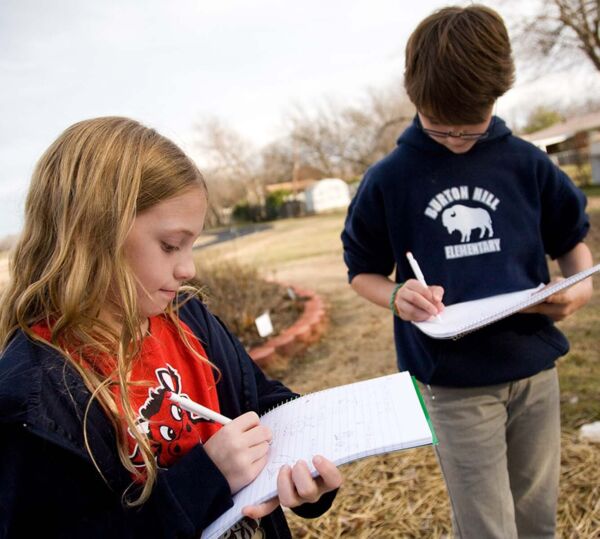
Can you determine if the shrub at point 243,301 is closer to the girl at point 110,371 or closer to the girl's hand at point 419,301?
the girl's hand at point 419,301

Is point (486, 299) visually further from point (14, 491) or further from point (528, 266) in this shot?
point (14, 491)

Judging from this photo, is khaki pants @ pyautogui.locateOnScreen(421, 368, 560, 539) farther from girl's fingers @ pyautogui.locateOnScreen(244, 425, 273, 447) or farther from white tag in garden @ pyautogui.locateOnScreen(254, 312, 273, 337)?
white tag in garden @ pyautogui.locateOnScreen(254, 312, 273, 337)

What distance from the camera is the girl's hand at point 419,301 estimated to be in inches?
57.6

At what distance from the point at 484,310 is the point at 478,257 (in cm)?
22

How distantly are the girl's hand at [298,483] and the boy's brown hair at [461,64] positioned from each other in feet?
3.31

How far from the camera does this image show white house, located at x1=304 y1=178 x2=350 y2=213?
34.8 meters

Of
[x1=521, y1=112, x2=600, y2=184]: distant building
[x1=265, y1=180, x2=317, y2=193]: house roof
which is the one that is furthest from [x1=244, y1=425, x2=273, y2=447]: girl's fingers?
[x1=265, y1=180, x2=317, y2=193]: house roof

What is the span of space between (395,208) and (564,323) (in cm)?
344

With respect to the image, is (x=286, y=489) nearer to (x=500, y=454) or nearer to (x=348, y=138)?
(x=500, y=454)

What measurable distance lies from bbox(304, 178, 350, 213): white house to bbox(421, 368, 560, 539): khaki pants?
33268 millimetres

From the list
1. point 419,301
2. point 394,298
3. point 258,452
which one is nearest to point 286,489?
point 258,452

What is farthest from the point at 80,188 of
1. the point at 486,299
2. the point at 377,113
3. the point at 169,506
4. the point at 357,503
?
the point at 377,113

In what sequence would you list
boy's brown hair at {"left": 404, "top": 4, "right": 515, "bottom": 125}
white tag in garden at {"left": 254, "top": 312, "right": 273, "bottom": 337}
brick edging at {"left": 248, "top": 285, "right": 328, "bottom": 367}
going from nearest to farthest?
boy's brown hair at {"left": 404, "top": 4, "right": 515, "bottom": 125} → brick edging at {"left": 248, "top": 285, "right": 328, "bottom": 367} → white tag in garden at {"left": 254, "top": 312, "right": 273, "bottom": 337}

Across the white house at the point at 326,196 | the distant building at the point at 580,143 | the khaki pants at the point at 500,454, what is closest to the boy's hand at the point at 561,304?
the khaki pants at the point at 500,454
